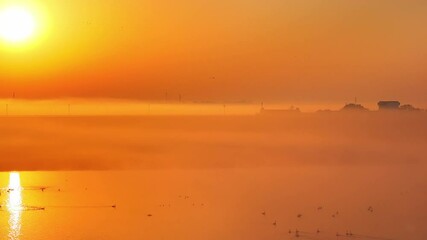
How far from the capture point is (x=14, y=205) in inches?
883

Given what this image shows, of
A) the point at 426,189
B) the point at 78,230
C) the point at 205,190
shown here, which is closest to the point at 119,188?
the point at 205,190

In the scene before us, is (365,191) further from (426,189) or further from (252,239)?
(252,239)

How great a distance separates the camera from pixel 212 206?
845 inches

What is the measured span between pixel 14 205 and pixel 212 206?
9.27 m

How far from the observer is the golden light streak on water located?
17534 mm

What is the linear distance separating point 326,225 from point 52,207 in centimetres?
1213

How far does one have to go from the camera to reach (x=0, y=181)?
30.4 m

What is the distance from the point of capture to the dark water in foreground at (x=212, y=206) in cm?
1711

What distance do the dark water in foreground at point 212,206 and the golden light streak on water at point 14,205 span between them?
Answer: 4 centimetres

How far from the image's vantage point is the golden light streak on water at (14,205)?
1753cm

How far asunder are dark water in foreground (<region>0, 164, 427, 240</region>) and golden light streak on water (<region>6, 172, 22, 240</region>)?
4 centimetres

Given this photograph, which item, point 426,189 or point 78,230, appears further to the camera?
point 426,189

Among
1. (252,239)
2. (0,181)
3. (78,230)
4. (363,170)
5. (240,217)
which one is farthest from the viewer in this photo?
(363,170)

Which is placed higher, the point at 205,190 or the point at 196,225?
the point at 205,190
